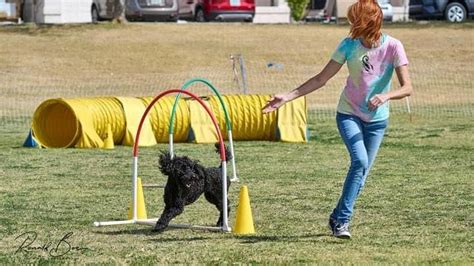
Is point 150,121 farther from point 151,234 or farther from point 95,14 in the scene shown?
point 95,14

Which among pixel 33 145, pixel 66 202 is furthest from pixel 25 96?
pixel 66 202

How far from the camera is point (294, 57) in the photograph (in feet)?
117

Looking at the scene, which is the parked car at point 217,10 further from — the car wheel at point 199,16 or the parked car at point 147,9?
the parked car at point 147,9

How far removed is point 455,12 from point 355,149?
35776mm

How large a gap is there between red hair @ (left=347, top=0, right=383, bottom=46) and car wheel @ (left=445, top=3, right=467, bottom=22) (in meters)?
35.4

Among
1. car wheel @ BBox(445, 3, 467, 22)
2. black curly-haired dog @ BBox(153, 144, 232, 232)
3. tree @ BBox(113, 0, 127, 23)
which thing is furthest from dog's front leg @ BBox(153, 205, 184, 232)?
car wheel @ BBox(445, 3, 467, 22)

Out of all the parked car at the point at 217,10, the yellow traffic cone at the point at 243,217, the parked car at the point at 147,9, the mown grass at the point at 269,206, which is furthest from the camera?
the parked car at the point at 217,10

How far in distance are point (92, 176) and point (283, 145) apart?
206 inches

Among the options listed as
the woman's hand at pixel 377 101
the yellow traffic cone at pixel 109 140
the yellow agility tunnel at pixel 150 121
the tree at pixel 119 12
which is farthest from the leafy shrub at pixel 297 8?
the woman's hand at pixel 377 101

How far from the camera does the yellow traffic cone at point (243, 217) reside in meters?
9.75

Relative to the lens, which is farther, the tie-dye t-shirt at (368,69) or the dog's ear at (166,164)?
the dog's ear at (166,164)

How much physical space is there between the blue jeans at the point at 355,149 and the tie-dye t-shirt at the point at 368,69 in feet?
0.23

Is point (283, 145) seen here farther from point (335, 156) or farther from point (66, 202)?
point (66, 202)

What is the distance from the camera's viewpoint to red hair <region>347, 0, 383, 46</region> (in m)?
9.08
